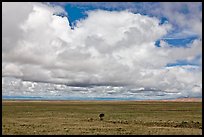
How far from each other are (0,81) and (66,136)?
12008mm

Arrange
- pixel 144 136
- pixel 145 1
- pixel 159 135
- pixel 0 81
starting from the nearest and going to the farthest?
pixel 145 1 < pixel 0 81 < pixel 144 136 < pixel 159 135

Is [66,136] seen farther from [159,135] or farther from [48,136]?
[159,135]

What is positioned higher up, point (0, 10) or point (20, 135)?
point (0, 10)

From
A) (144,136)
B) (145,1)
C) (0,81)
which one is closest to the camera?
(145,1)

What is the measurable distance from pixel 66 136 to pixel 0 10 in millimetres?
14945

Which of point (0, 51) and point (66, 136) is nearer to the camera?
point (0, 51)

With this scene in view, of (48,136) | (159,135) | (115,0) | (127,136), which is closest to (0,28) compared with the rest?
(115,0)

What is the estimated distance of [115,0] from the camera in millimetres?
17516

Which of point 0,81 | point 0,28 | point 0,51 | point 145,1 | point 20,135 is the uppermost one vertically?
point 145,1

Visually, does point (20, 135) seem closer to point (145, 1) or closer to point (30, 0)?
point (30, 0)

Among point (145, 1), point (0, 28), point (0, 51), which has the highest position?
point (145, 1)

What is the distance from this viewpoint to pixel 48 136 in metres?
28.5

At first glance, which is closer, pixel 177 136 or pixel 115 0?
pixel 115 0

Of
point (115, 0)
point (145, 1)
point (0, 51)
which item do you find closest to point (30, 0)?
point (0, 51)
